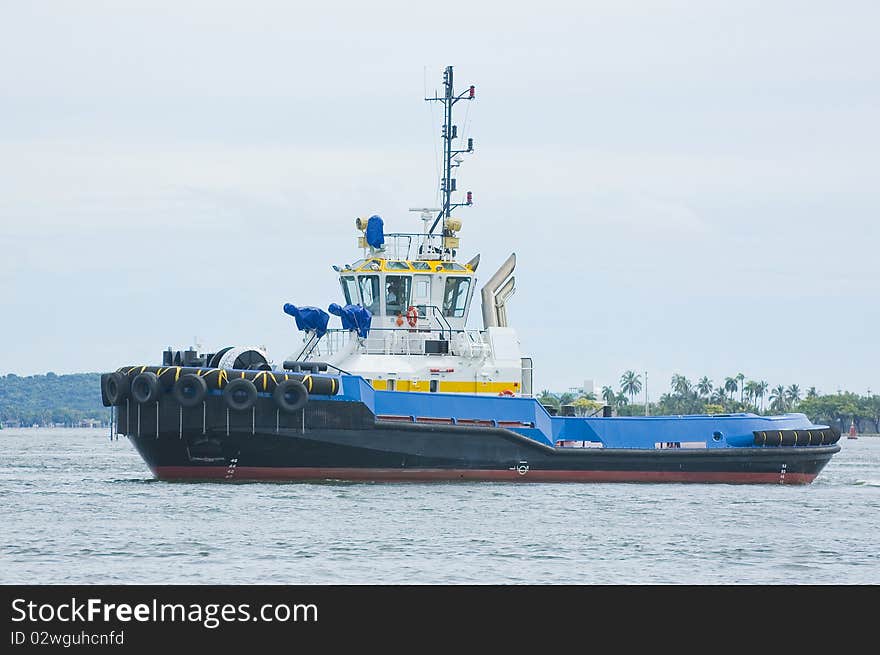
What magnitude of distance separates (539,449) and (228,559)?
13.9 m

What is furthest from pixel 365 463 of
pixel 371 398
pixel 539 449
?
pixel 539 449

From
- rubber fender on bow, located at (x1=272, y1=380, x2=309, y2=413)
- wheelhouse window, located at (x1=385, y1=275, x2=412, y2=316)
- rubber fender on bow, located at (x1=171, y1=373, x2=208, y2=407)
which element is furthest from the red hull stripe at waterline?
wheelhouse window, located at (x1=385, y1=275, x2=412, y2=316)

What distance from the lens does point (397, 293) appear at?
35.2 meters

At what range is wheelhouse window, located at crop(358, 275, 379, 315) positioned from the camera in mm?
35188

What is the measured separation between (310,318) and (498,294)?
4.90 metres

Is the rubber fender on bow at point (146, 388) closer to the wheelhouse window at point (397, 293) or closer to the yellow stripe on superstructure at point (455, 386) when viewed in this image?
the yellow stripe on superstructure at point (455, 386)

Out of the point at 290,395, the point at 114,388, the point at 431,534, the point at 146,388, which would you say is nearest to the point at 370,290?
the point at 290,395

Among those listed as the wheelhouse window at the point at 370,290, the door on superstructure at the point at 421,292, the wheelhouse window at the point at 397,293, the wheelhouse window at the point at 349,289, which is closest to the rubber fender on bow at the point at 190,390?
the wheelhouse window at the point at 370,290

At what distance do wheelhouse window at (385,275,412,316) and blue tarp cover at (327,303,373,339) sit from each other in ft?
A: 2.20

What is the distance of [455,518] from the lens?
26375 mm

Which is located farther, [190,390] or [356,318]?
[356,318]

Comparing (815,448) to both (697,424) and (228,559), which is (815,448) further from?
(228,559)

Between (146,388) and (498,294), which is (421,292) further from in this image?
(146,388)

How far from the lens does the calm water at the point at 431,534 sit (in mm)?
20328
